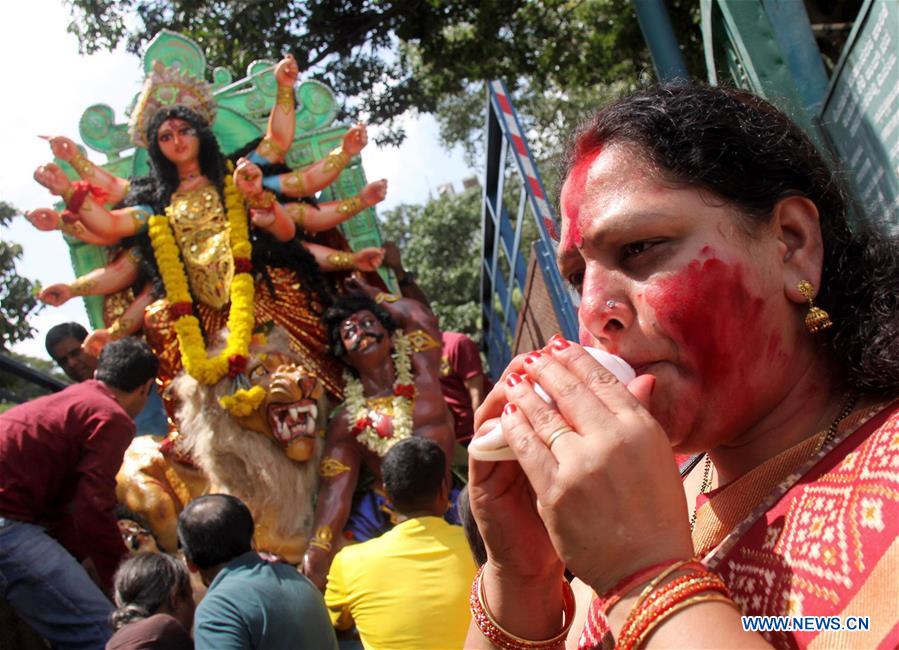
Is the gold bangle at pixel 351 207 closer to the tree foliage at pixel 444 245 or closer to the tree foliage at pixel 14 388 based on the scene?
the tree foliage at pixel 14 388

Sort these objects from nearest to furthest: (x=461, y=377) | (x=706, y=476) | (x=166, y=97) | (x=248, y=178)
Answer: (x=706, y=476) → (x=248, y=178) → (x=166, y=97) → (x=461, y=377)

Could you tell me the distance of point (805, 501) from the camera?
105cm

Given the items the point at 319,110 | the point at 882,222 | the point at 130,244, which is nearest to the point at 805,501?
the point at 882,222

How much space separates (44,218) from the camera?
5.02 meters

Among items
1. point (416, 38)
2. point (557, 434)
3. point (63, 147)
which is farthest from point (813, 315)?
point (416, 38)

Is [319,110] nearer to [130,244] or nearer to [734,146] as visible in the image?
[130,244]

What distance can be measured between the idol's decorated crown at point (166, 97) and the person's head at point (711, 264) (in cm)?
477

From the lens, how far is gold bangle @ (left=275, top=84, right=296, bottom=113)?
5.38 metres

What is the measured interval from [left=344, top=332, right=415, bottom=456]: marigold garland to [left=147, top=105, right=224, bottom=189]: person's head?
162 centimetres

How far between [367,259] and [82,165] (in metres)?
1.84

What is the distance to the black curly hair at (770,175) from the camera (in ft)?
3.90

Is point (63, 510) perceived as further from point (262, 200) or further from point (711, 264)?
point (711, 264)

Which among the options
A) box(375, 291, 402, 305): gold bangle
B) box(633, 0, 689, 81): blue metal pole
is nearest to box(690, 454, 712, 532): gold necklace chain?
box(633, 0, 689, 81): blue metal pole

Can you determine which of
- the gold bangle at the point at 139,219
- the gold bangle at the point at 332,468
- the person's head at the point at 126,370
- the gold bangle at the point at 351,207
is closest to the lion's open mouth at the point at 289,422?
the gold bangle at the point at 332,468
